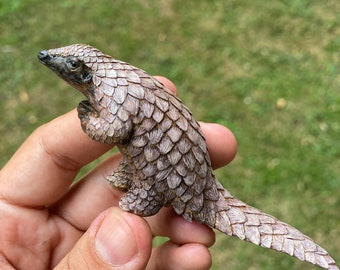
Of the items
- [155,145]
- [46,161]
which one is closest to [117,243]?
[155,145]

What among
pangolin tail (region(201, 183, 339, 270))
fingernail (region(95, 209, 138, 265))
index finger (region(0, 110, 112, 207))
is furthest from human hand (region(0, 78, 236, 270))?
fingernail (region(95, 209, 138, 265))

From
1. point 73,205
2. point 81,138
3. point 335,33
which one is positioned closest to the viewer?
point 81,138

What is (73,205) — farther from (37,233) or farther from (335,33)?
(335,33)

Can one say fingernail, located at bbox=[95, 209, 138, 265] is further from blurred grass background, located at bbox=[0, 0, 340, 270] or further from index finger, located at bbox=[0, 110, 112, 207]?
blurred grass background, located at bbox=[0, 0, 340, 270]

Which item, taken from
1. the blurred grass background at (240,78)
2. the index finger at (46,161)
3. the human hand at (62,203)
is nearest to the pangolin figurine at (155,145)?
the human hand at (62,203)

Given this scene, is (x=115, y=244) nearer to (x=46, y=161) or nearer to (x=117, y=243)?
(x=117, y=243)

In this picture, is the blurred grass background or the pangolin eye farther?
the blurred grass background

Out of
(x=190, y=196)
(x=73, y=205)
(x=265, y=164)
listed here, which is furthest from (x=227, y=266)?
(x=190, y=196)

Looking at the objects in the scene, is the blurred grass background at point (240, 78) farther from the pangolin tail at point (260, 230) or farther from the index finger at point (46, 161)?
the pangolin tail at point (260, 230)
